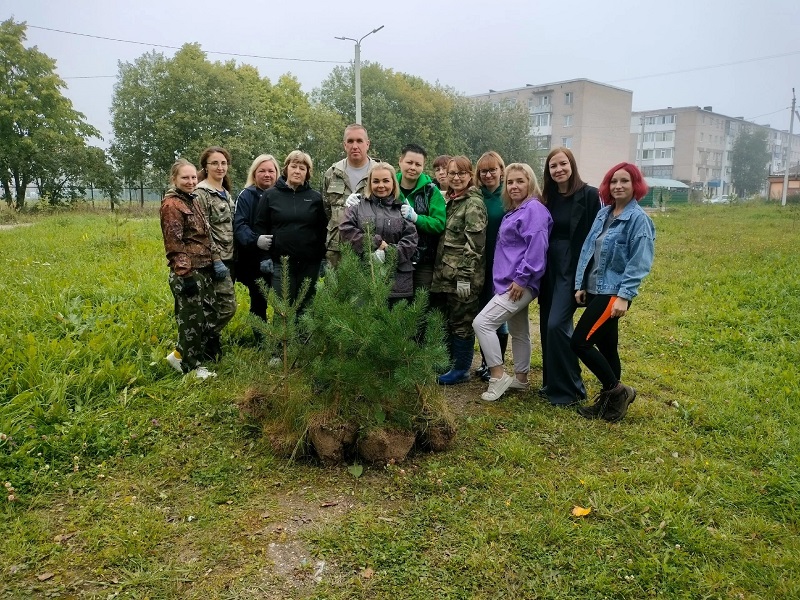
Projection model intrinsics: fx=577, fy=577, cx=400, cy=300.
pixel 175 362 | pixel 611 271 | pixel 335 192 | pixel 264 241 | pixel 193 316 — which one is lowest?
pixel 175 362

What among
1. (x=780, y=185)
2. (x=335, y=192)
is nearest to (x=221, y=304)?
(x=335, y=192)

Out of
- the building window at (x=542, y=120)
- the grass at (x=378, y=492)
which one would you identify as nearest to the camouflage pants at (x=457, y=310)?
the grass at (x=378, y=492)

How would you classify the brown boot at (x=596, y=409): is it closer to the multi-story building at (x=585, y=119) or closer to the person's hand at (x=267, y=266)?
the person's hand at (x=267, y=266)

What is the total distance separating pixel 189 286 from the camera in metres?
4.47

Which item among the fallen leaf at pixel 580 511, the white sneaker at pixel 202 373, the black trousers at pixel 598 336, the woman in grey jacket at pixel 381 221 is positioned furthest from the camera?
the white sneaker at pixel 202 373

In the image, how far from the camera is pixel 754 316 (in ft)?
22.4

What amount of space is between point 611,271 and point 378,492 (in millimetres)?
2180

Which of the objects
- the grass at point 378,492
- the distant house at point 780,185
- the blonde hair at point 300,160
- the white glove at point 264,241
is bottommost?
the grass at point 378,492

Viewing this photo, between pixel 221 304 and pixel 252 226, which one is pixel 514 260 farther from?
pixel 221 304

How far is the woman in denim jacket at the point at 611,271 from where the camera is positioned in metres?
3.89

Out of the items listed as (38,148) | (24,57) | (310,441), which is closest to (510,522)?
(310,441)

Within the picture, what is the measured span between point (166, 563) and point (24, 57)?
31984 mm

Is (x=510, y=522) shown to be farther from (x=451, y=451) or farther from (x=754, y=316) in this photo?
(x=754, y=316)

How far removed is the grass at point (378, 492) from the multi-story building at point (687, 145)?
68.2 metres
